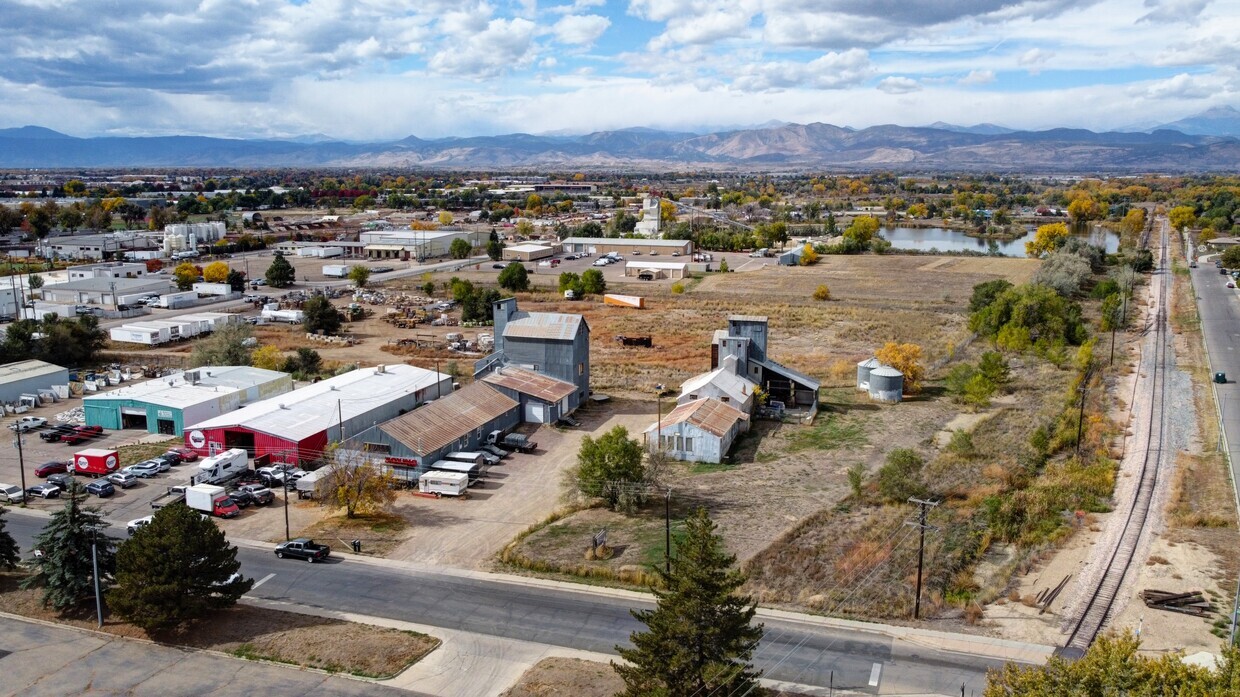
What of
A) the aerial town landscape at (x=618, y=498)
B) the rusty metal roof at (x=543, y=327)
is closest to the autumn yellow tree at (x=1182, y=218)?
the aerial town landscape at (x=618, y=498)

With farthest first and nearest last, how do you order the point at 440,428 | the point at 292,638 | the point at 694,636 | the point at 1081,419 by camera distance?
the point at 1081,419, the point at 440,428, the point at 292,638, the point at 694,636

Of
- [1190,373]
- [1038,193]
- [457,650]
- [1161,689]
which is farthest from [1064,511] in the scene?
[1038,193]

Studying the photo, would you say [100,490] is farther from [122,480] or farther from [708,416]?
[708,416]

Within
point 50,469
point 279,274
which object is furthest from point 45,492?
point 279,274

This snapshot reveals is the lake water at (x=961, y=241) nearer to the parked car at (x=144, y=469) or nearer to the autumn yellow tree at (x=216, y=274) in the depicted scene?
the autumn yellow tree at (x=216, y=274)

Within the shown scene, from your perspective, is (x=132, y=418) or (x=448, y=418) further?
(x=132, y=418)

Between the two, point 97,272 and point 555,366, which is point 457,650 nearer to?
point 555,366
